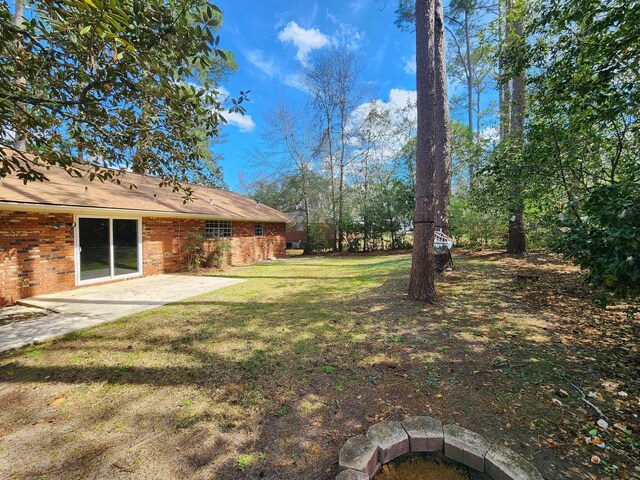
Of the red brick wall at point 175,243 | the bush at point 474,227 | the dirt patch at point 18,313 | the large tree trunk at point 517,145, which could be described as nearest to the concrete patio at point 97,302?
the dirt patch at point 18,313

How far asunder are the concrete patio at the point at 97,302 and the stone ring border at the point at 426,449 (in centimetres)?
487

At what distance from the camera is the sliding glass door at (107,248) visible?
24.2ft

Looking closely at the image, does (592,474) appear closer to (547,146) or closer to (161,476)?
(161,476)

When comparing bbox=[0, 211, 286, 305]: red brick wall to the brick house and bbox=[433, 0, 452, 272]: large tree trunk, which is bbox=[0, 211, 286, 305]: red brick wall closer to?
the brick house

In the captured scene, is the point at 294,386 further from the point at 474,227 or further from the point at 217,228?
the point at 474,227

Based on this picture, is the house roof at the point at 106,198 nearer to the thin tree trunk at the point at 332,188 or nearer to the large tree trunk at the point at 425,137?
the large tree trunk at the point at 425,137

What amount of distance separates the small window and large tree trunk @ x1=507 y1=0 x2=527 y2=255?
10.7 meters

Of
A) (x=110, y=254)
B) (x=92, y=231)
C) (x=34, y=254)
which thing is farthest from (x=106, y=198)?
(x=34, y=254)

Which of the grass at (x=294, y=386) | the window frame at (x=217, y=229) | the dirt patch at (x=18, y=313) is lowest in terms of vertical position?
the grass at (x=294, y=386)

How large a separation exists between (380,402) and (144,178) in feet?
43.1

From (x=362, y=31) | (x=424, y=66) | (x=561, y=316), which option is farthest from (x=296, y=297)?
(x=362, y=31)

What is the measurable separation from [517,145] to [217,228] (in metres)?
10.9

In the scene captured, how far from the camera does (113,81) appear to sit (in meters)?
2.96

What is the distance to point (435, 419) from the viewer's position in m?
2.12
